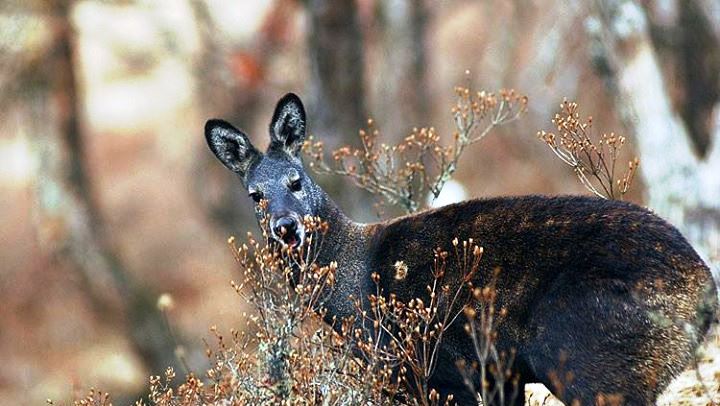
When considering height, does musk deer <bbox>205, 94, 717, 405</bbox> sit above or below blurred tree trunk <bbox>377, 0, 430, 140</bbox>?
below

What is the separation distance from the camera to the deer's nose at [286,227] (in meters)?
8.78

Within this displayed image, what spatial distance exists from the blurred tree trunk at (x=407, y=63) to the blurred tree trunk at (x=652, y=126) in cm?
963

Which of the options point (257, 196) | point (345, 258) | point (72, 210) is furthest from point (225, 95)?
point (345, 258)

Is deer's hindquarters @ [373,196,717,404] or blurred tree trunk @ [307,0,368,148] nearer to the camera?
deer's hindquarters @ [373,196,717,404]

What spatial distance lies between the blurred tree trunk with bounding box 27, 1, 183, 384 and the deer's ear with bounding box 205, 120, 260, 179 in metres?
15.4

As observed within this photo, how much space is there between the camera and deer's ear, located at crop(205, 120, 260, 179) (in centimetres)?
959

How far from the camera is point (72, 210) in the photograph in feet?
84.7

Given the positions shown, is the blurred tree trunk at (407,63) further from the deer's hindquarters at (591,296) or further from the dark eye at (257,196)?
the deer's hindquarters at (591,296)

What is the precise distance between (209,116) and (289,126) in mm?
20890

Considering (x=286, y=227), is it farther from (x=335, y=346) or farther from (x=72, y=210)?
(x=72, y=210)

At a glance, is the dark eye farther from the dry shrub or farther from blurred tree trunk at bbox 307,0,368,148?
blurred tree trunk at bbox 307,0,368,148

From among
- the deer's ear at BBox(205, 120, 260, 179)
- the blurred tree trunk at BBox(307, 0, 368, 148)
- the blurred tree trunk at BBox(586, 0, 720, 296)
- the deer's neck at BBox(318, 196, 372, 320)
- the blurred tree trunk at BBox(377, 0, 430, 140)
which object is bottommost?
the deer's neck at BBox(318, 196, 372, 320)

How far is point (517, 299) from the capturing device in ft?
25.3

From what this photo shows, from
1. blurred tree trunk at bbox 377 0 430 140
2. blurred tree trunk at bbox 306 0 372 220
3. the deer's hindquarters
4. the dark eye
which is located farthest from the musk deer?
blurred tree trunk at bbox 377 0 430 140
